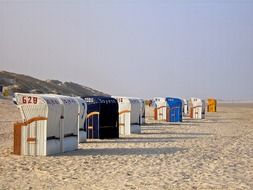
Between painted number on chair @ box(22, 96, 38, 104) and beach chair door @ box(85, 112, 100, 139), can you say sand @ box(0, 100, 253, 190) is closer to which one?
painted number on chair @ box(22, 96, 38, 104)

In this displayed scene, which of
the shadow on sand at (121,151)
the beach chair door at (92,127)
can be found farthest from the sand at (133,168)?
the beach chair door at (92,127)

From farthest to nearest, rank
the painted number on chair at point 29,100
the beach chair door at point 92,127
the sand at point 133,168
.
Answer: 1. the beach chair door at point 92,127
2. the painted number on chair at point 29,100
3. the sand at point 133,168

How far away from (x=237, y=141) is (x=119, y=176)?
1125 centimetres

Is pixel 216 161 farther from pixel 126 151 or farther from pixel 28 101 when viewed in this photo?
pixel 28 101

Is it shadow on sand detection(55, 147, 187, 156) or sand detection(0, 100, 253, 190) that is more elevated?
shadow on sand detection(55, 147, 187, 156)

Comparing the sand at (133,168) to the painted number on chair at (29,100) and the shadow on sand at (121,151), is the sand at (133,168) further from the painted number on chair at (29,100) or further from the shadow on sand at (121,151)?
the painted number on chair at (29,100)

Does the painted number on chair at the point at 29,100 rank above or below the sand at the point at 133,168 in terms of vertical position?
above

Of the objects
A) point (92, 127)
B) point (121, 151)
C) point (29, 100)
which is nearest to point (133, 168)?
point (121, 151)

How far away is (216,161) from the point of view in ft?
48.4

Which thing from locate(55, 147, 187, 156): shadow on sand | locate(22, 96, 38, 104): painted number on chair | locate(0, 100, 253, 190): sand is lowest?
locate(0, 100, 253, 190): sand

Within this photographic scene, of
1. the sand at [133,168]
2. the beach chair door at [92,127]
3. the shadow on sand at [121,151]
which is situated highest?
the beach chair door at [92,127]

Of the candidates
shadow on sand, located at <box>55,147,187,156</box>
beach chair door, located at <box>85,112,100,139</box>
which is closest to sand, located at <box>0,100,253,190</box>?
shadow on sand, located at <box>55,147,187,156</box>

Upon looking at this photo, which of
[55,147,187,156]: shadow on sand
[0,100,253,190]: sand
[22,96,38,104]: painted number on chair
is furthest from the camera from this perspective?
[55,147,187,156]: shadow on sand

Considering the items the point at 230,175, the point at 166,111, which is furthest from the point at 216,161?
the point at 166,111
